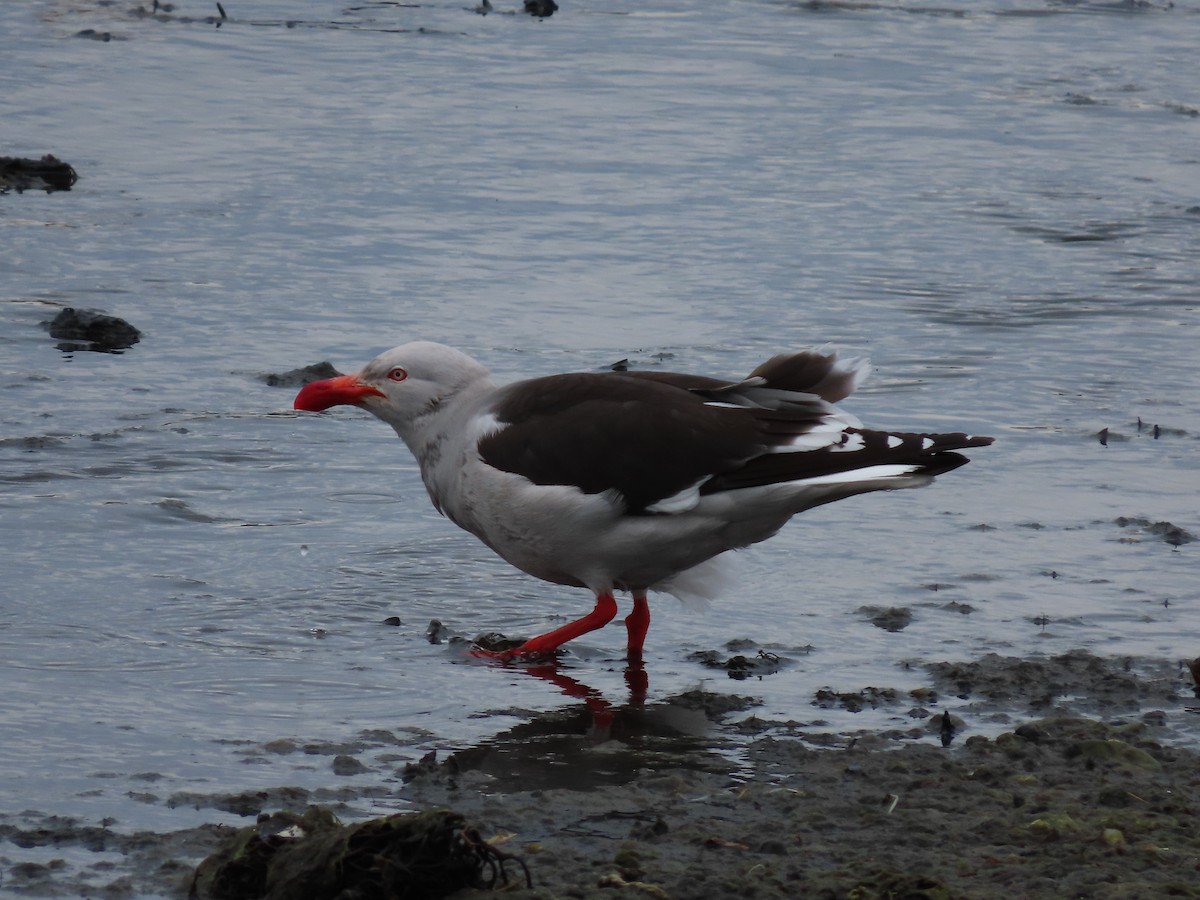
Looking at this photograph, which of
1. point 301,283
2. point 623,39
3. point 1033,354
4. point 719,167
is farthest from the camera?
point 623,39

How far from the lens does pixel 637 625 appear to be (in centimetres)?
671

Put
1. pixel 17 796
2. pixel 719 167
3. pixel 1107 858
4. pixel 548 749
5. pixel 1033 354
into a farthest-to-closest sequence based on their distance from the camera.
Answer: pixel 719 167, pixel 1033 354, pixel 548 749, pixel 17 796, pixel 1107 858

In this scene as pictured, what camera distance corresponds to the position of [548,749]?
18.7ft

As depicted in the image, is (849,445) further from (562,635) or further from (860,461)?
(562,635)

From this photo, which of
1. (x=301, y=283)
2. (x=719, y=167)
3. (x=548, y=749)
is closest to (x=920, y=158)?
(x=719, y=167)

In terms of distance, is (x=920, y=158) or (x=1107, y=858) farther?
(x=920, y=158)

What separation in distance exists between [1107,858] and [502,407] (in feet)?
9.78

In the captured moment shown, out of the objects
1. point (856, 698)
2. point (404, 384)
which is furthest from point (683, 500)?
point (404, 384)

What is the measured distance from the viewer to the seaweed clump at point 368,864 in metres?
4.30

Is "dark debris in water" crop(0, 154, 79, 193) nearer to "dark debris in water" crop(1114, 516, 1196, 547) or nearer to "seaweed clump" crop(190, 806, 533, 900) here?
"dark debris in water" crop(1114, 516, 1196, 547)

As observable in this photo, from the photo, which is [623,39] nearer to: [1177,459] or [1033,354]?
[1033,354]

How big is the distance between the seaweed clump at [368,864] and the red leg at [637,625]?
7.59 feet

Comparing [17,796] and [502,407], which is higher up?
[502,407]

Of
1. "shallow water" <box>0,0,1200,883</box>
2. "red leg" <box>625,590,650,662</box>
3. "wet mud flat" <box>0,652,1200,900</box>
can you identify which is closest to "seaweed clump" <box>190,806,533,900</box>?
"wet mud flat" <box>0,652,1200,900</box>
